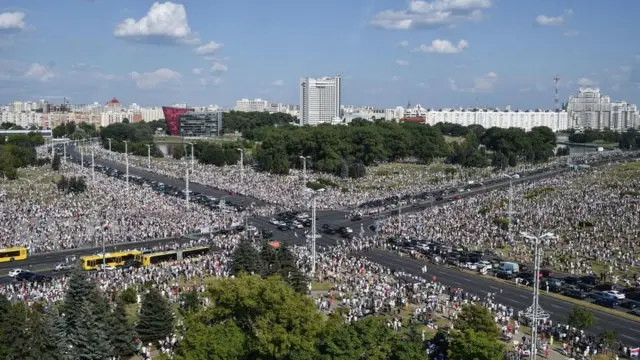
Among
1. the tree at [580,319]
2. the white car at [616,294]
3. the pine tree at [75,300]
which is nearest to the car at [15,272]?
the pine tree at [75,300]

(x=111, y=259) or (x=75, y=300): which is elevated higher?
(x=75, y=300)

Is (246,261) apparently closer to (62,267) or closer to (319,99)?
(62,267)

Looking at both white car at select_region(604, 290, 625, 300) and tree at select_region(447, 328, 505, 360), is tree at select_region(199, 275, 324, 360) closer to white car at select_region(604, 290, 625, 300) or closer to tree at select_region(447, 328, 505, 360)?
tree at select_region(447, 328, 505, 360)

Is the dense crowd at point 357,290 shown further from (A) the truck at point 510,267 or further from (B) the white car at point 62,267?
(A) the truck at point 510,267

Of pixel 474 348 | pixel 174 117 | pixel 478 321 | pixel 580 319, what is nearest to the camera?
pixel 474 348

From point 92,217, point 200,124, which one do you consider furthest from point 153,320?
point 200,124

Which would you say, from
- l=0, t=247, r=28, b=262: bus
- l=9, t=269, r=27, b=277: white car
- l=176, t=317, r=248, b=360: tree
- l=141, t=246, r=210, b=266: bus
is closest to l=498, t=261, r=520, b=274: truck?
l=141, t=246, r=210, b=266: bus
